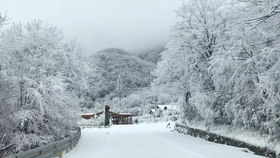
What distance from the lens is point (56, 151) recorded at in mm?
11133

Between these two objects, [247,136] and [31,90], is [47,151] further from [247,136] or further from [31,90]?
[247,136]

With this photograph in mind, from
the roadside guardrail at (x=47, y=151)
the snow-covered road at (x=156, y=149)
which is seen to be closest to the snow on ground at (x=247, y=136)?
the snow-covered road at (x=156, y=149)

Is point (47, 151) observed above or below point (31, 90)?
below

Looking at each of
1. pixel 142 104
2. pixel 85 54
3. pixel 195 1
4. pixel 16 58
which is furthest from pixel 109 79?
pixel 16 58

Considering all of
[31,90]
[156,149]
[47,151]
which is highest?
[31,90]

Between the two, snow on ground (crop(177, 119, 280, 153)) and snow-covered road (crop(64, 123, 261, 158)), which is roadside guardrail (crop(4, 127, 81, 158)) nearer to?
snow-covered road (crop(64, 123, 261, 158))

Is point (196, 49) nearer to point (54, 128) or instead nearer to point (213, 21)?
point (213, 21)

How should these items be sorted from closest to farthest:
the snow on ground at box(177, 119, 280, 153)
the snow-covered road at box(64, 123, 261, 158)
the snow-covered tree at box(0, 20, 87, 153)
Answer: the snow on ground at box(177, 119, 280, 153) < the snow-covered road at box(64, 123, 261, 158) < the snow-covered tree at box(0, 20, 87, 153)

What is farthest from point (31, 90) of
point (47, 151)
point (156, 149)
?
point (156, 149)

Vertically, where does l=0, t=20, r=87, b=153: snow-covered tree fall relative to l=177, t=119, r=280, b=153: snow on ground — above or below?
above

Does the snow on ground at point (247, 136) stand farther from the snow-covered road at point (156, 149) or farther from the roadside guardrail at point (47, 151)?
the roadside guardrail at point (47, 151)

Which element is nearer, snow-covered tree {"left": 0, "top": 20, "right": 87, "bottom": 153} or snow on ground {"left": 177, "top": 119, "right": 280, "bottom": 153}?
snow on ground {"left": 177, "top": 119, "right": 280, "bottom": 153}

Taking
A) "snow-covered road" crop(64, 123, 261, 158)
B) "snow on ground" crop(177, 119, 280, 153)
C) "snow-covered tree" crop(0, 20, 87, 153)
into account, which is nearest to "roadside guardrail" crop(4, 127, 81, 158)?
"snow-covered road" crop(64, 123, 261, 158)

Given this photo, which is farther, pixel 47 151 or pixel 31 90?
pixel 31 90
